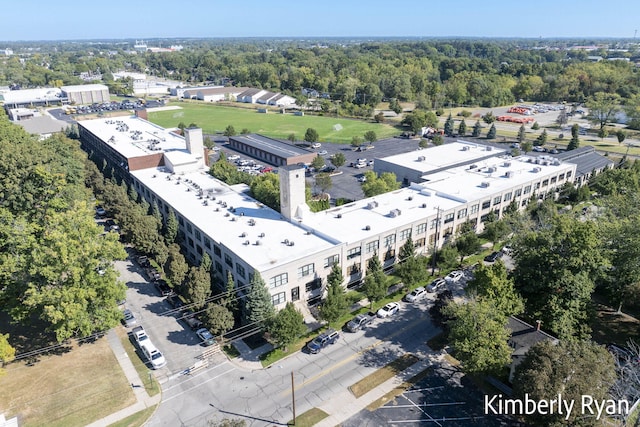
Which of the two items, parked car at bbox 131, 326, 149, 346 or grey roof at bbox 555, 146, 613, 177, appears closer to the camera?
parked car at bbox 131, 326, 149, 346

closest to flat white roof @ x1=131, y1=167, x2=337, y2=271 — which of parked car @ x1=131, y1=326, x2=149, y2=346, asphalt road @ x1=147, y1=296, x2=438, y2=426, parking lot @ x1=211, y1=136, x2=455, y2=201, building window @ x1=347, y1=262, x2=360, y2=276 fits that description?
building window @ x1=347, y1=262, x2=360, y2=276

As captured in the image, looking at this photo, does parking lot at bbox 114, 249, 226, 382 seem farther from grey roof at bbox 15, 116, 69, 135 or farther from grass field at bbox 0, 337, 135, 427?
grey roof at bbox 15, 116, 69, 135

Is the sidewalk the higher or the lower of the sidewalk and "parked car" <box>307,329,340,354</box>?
the lower

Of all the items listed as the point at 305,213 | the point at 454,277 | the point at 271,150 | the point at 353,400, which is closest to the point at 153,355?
the point at 353,400

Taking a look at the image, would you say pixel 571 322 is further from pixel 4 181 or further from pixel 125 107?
pixel 125 107

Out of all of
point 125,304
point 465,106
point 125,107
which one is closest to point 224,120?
point 125,107

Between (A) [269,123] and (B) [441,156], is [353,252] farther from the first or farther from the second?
(A) [269,123]

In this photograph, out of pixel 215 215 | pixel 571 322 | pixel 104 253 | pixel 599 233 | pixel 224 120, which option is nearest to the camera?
pixel 571 322
